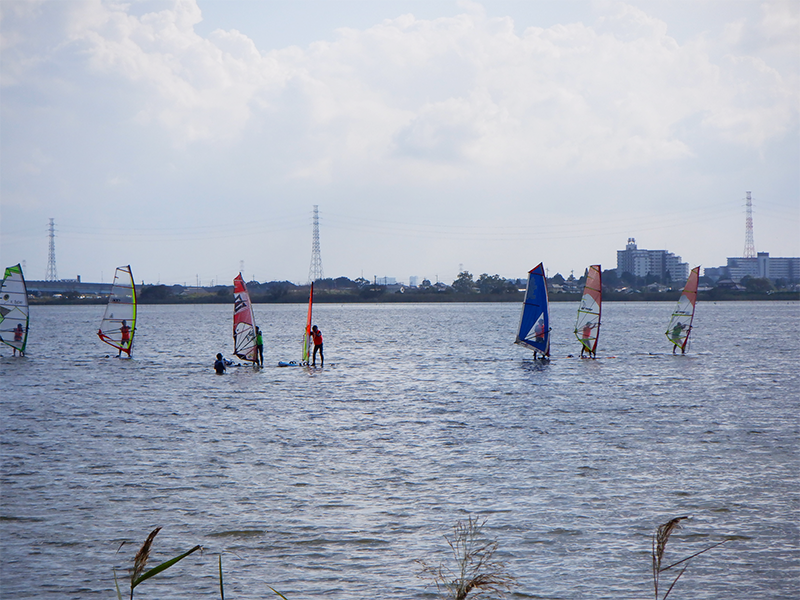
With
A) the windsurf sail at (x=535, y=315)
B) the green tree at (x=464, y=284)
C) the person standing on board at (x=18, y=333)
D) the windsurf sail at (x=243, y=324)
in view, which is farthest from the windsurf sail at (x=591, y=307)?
the green tree at (x=464, y=284)

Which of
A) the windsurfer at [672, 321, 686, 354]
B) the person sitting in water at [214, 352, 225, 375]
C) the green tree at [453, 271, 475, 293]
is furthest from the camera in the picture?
the green tree at [453, 271, 475, 293]

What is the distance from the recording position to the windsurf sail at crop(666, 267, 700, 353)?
34656mm

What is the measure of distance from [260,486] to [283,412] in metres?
7.79

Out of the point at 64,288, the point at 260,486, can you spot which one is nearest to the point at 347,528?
the point at 260,486

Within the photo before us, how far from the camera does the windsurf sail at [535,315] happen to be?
31188 mm

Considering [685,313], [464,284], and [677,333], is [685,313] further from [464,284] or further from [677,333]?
[464,284]

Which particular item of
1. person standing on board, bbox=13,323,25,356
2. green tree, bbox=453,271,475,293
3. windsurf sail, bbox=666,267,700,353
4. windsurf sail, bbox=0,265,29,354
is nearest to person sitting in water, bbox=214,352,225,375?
windsurf sail, bbox=0,265,29,354

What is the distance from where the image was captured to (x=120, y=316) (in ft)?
113

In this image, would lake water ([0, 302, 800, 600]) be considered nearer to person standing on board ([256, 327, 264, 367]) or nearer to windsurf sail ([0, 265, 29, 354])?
person standing on board ([256, 327, 264, 367])

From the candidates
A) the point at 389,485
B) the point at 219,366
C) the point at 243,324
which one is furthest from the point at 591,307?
the point at 389,485

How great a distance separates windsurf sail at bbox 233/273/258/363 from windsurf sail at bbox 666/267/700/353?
18865mm

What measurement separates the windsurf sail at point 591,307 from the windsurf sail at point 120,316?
19036 millimetres

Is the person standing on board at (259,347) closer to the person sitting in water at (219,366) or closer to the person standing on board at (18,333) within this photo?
the person sitting in water at (219,366)

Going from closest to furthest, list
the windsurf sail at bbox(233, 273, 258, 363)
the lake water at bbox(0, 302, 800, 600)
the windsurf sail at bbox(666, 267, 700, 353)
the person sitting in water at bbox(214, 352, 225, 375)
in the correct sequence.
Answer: the lake water at bbox(0, 302, 800, 600), the windsurf sail at bbox(233, 273, 258, 363), the person sitting in water at bbox(214, 352, 225, 375), the windsurf sail at bbox(666, 267, 700, 353)
